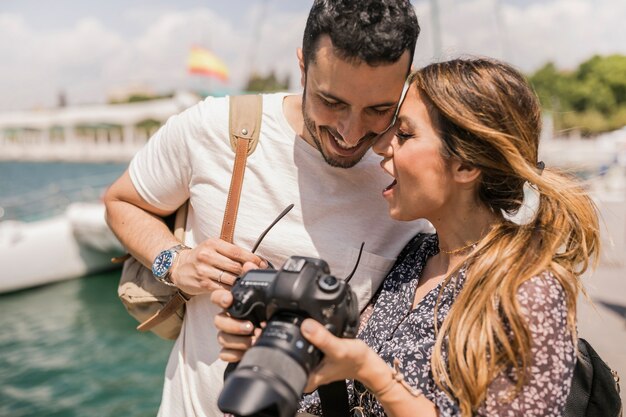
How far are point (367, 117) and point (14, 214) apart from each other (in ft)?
33.2

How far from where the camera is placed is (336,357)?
4.09 feet

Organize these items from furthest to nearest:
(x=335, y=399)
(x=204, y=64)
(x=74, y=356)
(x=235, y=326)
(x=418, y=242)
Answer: (x=204, y=64), (x=74, y=356), (x=418, y=242), (x=335, y=399), (x=235, y=326)

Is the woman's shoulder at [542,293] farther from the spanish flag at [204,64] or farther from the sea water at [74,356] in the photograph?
the spanish flag at [204,64]

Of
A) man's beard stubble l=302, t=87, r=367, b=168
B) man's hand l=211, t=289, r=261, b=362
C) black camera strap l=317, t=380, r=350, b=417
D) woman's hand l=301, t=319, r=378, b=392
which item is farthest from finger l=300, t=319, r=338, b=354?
man's beard stubble l=302, t=87, r=367, b=168

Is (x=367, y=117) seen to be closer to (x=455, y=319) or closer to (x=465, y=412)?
(x=455, y=319)

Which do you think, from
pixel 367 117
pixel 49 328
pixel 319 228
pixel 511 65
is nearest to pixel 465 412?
pixel 319 228

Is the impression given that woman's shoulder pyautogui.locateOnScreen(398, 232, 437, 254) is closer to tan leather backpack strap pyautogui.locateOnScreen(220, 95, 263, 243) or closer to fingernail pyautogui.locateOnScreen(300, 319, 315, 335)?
tan leather backpack strap pyautogui.locateOnScreen(220, 95, 263, 243)

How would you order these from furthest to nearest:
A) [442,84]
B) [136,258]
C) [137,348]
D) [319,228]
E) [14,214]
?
1. [14,214]
2. [137,348]
3. [136,258]
4. [319,228]
5. [442,84]

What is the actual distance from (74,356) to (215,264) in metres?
6.77

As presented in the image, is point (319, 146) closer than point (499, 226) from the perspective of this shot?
No

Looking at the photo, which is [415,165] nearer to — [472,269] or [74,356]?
[472,269]

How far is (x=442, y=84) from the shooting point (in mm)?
1641

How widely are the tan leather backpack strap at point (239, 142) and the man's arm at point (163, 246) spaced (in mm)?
175

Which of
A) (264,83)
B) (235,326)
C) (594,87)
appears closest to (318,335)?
(235,326)
